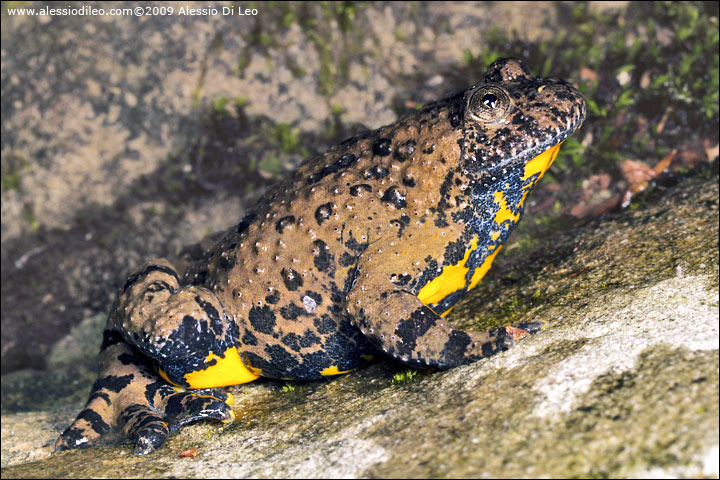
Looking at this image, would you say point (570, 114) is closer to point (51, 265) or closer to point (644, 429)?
point (644, 429)

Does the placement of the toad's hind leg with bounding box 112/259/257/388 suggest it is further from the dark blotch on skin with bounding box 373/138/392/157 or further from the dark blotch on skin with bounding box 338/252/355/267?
the dark blotch on skin with bounding box 373/138/392/157

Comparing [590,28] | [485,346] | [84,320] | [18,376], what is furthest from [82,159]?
[590,28]

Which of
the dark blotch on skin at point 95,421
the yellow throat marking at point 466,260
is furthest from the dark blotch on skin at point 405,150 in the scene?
the dark blotch on skin at point 95,421

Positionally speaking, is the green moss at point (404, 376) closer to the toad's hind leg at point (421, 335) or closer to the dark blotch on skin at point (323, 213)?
the toad's hind leg at point (421, 335)

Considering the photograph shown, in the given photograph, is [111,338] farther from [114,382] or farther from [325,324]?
[325,324]

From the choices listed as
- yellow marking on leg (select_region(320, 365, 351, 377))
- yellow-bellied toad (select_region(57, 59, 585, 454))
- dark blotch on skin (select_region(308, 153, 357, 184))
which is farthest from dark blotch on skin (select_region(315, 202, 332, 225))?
yellow marking on leg (select_region(320, 365, 351, 377))

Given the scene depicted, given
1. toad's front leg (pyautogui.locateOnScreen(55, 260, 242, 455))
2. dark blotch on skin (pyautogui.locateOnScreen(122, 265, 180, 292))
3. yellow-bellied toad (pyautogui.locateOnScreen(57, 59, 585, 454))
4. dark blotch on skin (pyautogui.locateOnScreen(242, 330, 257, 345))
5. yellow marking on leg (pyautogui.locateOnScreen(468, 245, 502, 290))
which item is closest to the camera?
yellow-bellied toad (pyautogui.locateOnScreen(57, 59, 585, 454))

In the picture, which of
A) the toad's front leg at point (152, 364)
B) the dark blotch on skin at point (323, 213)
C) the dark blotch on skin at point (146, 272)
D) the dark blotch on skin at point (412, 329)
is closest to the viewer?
the dark blotch on skin at point (412, 329)
